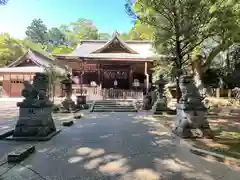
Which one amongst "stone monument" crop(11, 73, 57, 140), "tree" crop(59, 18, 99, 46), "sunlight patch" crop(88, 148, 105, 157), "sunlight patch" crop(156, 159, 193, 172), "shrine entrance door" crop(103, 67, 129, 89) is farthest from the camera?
"tree" crop(59, 18, 99, 46)

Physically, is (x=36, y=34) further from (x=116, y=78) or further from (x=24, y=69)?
(x=116, y=78)

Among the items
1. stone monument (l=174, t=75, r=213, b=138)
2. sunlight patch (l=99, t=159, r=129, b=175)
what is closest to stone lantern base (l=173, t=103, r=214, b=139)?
stone monument (l=174, t=75, r=213, b=138)

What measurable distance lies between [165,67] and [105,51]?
10.5m

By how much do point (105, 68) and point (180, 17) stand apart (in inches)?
554

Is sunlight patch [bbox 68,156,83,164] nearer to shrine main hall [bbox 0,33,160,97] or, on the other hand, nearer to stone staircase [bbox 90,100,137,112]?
stone staircase [bbox 90,100,137,112]

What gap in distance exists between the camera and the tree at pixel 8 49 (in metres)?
31.7

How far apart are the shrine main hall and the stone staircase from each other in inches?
113

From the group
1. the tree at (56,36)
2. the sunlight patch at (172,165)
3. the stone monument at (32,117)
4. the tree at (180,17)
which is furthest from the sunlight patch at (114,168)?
the tree at (56,36)

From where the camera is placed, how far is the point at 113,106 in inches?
619

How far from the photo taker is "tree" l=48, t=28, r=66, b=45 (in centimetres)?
5977

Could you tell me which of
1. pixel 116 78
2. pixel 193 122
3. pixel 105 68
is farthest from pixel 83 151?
pixel 116 78

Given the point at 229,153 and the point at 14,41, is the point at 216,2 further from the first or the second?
the point at 14,41

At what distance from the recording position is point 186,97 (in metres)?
6.77

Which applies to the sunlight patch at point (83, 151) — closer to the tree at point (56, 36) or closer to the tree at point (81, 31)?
the tree at point (81, 31)
